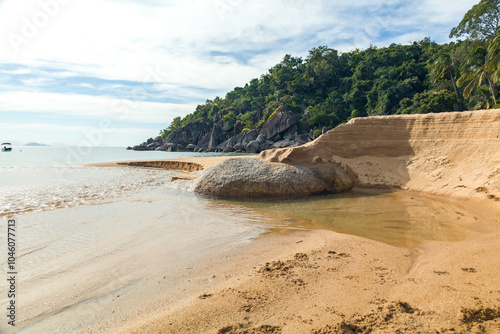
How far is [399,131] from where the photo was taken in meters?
10.8

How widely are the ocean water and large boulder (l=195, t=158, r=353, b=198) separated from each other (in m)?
0.73

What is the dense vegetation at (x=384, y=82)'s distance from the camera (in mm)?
30031

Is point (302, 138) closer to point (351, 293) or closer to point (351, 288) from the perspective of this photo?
point (351, 288)

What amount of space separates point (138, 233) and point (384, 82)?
4915 centimetres

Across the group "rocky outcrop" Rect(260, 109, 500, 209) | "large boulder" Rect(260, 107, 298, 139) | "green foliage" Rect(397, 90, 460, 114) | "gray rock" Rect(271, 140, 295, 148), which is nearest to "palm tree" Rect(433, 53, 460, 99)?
"green foliage" Rect(397, 90, 460, 114)

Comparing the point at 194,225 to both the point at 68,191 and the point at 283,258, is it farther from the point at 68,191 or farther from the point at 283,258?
the point at 68,191

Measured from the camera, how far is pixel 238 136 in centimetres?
6538

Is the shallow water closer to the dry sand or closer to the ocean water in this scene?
the ocean water

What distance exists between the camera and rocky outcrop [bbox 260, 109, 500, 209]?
8141 mm

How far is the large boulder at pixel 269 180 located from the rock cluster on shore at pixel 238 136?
138 feet

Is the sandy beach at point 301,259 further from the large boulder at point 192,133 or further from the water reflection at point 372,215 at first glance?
the large boulder at point 192,133

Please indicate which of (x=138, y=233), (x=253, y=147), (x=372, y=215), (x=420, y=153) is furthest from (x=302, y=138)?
(x=138, y=233)

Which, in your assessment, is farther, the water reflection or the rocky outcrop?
the rocky outcrop

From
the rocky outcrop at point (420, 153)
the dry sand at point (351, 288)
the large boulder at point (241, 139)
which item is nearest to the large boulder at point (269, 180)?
the rocky outcrop at point (420, 153)
